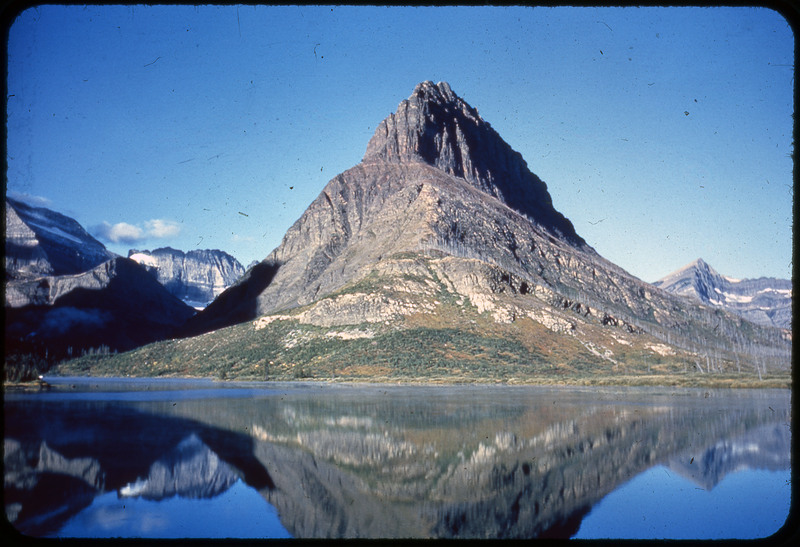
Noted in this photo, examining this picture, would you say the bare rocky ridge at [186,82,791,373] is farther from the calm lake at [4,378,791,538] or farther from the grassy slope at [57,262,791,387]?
the calm lake at [4,378,791,538]

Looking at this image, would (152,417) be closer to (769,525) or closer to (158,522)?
(158,522)

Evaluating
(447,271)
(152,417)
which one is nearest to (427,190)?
(447,271)

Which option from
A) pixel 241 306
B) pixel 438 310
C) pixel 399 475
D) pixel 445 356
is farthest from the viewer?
pixel 241 306

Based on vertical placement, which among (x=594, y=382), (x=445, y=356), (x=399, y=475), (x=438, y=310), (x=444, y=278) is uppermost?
(x=444, y=278)

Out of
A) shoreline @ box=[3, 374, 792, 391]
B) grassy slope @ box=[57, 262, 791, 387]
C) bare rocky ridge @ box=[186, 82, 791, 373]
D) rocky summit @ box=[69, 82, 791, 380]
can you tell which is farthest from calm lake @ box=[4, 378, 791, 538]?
bare rocky ridge @ box=[186, 82, 791, 373]

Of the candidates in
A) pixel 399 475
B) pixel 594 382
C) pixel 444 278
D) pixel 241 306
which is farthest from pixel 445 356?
pixel 241 306

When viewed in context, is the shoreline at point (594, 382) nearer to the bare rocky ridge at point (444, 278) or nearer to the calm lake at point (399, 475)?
the bare rocky ridge at point (444, 278)

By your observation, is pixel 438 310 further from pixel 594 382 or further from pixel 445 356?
pixel 594 382
